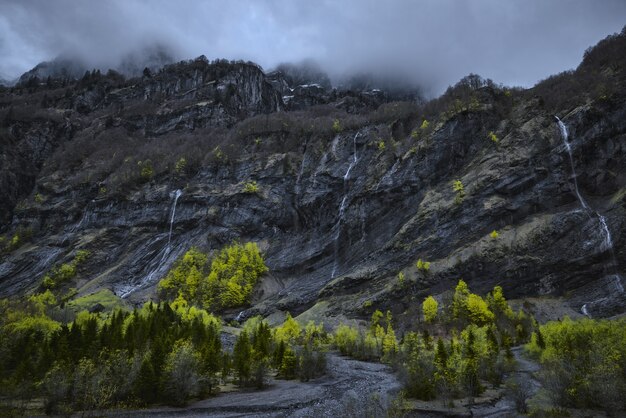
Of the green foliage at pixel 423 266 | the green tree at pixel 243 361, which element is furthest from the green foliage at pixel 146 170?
the green tree at pixel 243 361

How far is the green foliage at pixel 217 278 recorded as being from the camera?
103 metres

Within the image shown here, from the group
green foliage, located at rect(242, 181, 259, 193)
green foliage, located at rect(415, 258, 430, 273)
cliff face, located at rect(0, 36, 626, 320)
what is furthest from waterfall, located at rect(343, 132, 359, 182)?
green foliage, located at rect(415, 258, 430, 273)

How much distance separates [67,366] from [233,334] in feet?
162

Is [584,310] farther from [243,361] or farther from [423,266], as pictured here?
[243,361]

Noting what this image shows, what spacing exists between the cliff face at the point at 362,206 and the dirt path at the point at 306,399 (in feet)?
112

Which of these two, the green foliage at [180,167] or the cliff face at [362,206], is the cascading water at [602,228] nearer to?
the cliff face at [362,206]

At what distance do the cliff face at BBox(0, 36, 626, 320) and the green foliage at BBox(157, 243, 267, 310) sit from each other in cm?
474

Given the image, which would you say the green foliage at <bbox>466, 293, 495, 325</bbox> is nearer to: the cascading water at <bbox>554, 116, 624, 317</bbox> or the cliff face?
the cliff face

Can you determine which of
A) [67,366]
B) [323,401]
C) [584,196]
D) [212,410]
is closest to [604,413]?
[323,401]

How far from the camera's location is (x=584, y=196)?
85000mm

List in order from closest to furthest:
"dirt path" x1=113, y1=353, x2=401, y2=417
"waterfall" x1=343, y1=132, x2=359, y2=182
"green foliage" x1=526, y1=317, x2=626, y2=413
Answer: "green foliage" x1=526, y1=317, x2=626, y2=413 → "dirt path" x1=113, y1=353, x2=401, y2=417 → "waterfall" x1=343, y1=132, x2=359, y2=182

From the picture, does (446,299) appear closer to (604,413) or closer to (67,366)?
(604,413)

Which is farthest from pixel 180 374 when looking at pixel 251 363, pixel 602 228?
pixel 602 228

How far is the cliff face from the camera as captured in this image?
8050 cm
